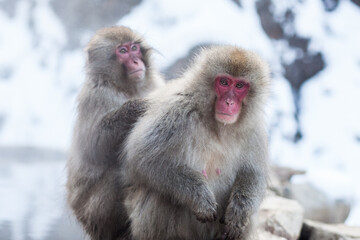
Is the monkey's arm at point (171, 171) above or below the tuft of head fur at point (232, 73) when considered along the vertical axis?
below

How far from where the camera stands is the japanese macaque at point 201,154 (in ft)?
9.43

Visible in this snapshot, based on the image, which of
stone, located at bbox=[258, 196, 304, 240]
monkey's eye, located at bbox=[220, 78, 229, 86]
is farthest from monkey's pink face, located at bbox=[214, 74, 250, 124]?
stone, located at bbox=[258, 196, 304, 240]

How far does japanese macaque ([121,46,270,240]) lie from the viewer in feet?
9.43

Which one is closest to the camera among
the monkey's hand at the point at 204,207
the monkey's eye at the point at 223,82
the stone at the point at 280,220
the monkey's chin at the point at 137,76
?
the monkey's hand at the point at 204,207

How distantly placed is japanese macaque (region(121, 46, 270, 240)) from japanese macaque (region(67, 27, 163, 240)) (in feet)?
0.94

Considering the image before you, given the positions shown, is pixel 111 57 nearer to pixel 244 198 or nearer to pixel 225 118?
pixel 225 118

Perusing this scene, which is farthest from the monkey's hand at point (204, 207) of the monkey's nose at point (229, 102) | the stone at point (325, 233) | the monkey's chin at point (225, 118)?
the stone at point (325, 233)

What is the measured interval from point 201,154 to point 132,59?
125 centimetres

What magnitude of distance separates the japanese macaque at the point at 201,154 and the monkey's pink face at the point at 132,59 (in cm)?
77

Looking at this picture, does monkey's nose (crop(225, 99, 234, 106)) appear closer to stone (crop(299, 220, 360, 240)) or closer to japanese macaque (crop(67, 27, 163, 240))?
japanese macaque (crop(67, 27, 163, 240))

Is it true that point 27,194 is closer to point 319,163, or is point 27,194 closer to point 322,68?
point 319,163

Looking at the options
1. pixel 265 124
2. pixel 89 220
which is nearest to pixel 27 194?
pixel 89 220

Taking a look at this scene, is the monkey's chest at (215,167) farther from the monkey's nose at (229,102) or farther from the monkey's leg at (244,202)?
the monkey's nose at (229,102)

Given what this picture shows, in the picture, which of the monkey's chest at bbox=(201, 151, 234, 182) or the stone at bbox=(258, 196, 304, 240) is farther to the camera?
the stone at bbox=(258, 196, 304, 240)
